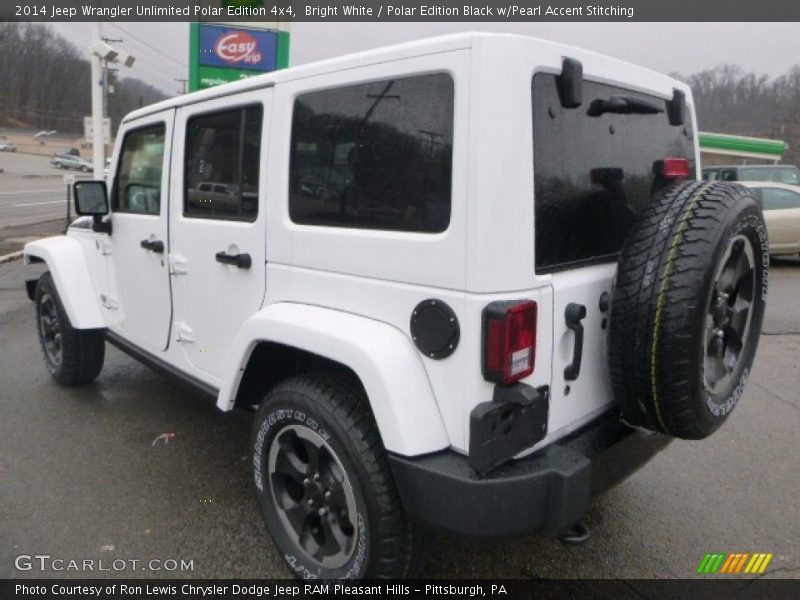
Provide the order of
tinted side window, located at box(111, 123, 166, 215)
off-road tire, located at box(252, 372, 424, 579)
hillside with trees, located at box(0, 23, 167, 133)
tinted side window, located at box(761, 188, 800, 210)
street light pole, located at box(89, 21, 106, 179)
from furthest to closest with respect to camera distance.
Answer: hillside with trees, located at box(0, 23, 167, 133) → street light pole, located at box(89, 21, 106, 179) → tinted side window, located at box(761, 188, 800, 210) → tinted side window, located at box(111, 123, 166, 215) → off-road tire, located at box(252, 372, 424, 579)

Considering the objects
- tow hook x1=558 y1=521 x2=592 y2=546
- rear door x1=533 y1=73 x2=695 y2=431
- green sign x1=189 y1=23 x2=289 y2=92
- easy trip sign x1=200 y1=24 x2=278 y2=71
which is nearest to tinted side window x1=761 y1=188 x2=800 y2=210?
green sign x1=189 y1=23 x2=289 y2=92

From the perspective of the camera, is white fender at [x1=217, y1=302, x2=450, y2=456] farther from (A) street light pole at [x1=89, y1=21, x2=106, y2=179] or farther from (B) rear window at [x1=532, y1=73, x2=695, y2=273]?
(A) street light pole at [x1=89, y1=21, x2=106, y2=179]

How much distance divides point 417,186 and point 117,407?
3234 mm

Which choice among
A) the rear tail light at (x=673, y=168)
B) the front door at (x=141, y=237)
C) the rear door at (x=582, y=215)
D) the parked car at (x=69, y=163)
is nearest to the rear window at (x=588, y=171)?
the rear door at (x=582, y=215)

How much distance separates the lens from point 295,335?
2.24 metres

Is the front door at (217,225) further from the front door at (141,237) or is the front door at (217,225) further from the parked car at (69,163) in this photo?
the parked car at (69,163)

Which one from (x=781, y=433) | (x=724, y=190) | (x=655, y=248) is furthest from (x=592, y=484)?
(x=781, y=433)

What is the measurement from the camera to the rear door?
6.59ft

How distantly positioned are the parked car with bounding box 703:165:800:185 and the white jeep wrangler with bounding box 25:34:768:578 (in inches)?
482

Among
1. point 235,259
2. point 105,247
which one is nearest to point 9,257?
point 105,247

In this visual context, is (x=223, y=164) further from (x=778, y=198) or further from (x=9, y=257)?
(x=778, y=198)

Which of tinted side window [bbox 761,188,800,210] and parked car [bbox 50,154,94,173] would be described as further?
parked car [bbox 50,154,94,173]

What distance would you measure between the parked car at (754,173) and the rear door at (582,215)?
40.8ft

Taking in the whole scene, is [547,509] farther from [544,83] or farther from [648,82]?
[648,82]
